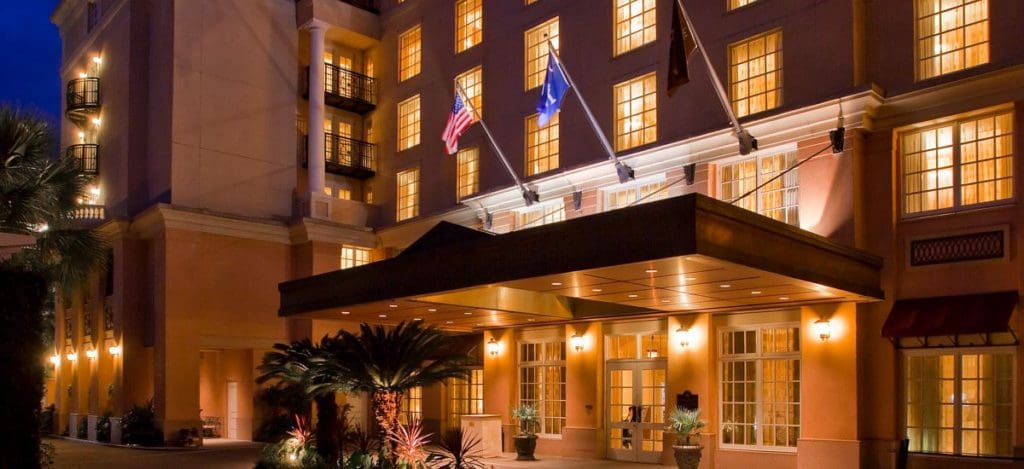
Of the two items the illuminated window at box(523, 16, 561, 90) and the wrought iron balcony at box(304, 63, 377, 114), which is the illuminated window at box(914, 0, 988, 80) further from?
the wrought iron balcony at box(304, 63, 377, 114)

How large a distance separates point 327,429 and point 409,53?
16891mm

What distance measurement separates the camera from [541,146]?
27.2 meters

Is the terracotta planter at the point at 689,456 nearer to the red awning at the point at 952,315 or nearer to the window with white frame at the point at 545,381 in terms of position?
the red awning at the point at 952,315

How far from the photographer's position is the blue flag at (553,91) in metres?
22.1

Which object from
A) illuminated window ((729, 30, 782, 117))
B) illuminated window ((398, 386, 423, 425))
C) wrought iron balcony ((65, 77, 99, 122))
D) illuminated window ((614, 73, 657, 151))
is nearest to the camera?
illuminated window ((729, 30, 782, 117))

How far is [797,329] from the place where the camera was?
Result: 68.7 feet

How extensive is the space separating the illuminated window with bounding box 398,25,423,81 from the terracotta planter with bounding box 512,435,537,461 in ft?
44.2

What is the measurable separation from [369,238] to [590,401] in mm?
11744

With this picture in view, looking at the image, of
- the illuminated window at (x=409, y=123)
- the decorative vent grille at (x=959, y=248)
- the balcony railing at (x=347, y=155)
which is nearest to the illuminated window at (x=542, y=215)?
the illuminated window at (x=409, y=123)

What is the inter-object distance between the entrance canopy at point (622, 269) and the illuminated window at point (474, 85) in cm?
799

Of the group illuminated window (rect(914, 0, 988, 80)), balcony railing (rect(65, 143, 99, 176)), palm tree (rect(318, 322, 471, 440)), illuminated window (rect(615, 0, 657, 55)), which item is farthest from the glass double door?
balcony railing (rect(65, 143, 99, 176))

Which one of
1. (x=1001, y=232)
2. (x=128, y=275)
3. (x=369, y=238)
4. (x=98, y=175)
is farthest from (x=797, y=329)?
(x=98, y=175)

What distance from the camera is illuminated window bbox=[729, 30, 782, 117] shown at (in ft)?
70.1

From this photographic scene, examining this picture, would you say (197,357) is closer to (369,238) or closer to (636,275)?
(369,238)
